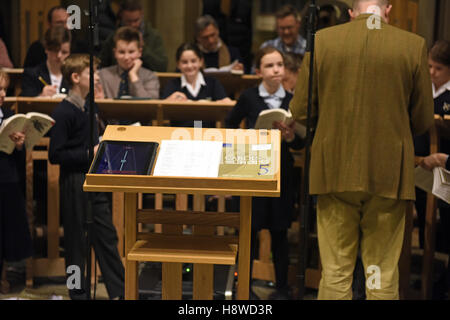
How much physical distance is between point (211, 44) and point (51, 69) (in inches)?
52.9

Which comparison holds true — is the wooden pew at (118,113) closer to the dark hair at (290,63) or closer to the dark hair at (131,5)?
the dark hair at (290,63)

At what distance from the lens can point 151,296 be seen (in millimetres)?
3873

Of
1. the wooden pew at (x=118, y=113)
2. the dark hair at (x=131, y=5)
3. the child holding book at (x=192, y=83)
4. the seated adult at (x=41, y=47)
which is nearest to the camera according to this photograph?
the wooden pew at (x=118, y=113)

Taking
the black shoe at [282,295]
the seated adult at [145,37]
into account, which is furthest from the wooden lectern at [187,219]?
the seated adult at [145,37]

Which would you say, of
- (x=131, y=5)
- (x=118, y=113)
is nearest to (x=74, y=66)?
(x=118, y=113)

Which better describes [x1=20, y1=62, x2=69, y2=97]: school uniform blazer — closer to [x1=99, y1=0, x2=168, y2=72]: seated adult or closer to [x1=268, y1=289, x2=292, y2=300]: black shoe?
[x1=99, y1=0, x2=168, y2=72]: seated adult

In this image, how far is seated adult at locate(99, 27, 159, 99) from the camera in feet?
15.9

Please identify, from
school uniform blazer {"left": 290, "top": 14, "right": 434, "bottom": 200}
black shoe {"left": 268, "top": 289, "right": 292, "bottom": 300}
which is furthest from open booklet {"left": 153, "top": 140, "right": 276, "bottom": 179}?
black shoe {"left": 268, "top": 289, "right": 292, "bottom": 300}

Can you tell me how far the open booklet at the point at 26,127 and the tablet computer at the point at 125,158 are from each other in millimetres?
1176

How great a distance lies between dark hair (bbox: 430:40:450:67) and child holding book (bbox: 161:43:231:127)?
1406 mm

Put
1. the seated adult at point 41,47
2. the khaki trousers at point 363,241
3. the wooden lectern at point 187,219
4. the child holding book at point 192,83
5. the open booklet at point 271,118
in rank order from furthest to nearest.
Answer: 1. the seated adult at point 41,47
2. the child holding book at point 192,83
3. the open booklet at point 271,118
4. the khaki trousers at point 363,241
5. the wooden lectern at point 187,219

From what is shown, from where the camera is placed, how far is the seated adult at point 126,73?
4844 mm
